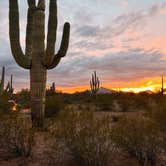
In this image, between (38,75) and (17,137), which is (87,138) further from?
(38,75)

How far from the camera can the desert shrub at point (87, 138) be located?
24.7 feet

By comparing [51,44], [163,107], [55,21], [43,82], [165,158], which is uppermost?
[55,21]

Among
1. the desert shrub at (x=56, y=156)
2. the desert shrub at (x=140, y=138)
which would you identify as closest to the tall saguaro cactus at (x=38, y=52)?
the desert shrub at (x=56, y=156)

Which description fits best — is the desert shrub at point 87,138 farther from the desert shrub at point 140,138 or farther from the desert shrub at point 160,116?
the desert shrub at point 160,116

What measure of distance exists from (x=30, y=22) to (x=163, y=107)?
8.52 meters

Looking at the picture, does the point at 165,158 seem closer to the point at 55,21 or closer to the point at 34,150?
the point at 34,150

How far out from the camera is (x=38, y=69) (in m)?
13.8

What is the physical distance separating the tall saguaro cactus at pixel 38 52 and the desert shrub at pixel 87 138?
5383mm

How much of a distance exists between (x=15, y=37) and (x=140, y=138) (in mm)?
7657

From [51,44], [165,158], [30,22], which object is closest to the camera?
[165,158]

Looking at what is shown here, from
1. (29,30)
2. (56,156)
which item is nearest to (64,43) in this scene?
(29,30)

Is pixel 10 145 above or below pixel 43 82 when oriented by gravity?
below

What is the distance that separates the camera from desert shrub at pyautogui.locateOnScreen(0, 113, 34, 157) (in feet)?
28.7

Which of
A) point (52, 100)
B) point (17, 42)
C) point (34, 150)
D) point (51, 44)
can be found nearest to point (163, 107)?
point (34, 150)
